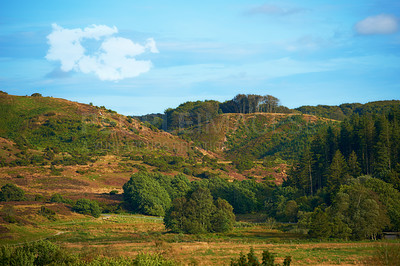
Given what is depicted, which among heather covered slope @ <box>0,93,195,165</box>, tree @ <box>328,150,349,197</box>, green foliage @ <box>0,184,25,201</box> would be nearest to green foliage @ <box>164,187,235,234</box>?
tree @ <box>328,150,349,197</box>

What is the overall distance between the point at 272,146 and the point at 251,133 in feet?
60.1

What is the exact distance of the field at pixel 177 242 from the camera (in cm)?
4000

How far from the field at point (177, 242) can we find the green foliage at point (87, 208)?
1.55m

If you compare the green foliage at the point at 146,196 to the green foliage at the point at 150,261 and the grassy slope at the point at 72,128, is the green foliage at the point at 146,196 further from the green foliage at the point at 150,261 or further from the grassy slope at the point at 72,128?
the green foliage at the point at 150,261

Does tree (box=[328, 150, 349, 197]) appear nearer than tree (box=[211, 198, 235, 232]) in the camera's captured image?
No

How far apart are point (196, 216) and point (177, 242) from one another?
12.1 meters

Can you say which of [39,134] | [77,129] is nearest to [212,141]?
[77,129]

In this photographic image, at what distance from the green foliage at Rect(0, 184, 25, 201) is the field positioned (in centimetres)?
1257

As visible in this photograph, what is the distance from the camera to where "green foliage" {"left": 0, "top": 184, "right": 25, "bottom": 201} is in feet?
259

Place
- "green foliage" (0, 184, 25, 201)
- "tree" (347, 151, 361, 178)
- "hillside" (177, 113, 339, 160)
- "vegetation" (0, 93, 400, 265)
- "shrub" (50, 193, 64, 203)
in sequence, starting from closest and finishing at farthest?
"vegetation" (0, 93, 400, 265), "tree" (347, 151, 361, 178), "green foliage" (0, 184, 25, 201), "shrub" (50, 193, 64, 203), "hillside" (177, 113, 339, 160)

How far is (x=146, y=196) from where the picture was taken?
3433 inches

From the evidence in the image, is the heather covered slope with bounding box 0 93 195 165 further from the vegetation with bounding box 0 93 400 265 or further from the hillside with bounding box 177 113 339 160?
the hillside with bounding box 177 113 339 160

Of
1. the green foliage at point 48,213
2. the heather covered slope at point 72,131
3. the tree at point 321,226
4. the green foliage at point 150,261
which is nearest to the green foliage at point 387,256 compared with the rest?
the green foliage at point 150,261

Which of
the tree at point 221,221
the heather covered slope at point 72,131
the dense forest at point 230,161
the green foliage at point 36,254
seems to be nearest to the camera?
the green foliage at point 36,254
